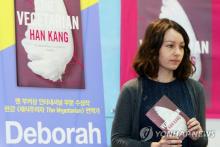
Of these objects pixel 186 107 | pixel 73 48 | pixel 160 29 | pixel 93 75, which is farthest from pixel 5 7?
pixel 186 107

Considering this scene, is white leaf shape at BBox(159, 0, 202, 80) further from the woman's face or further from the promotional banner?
the woman's face

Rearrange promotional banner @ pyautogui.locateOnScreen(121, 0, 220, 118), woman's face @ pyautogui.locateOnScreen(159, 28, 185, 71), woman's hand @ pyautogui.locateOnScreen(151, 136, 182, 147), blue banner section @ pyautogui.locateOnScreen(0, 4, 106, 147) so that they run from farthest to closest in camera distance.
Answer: promotional banner @ pyautogui.locateOnScreen(121, 0, 220, 118) → blue banner section @ pyautogui.locateOnScreen(0, 4, 106, 147) → woman's face @ pyautogui.locateOnScreen(159, 28, 185, 71) → woman's hand @ pyautogui.locateOnScreen(151, 136, 182, 147)

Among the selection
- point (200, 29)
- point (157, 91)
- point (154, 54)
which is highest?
point (200, 29)

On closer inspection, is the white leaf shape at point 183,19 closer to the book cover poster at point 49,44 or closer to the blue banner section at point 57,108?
the blue banner section at point 57,108

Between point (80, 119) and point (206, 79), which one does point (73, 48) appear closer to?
point (80, 119)

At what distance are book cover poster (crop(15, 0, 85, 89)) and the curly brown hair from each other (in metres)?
0.88

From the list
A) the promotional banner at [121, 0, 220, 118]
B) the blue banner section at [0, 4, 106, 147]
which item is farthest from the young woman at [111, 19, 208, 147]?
the promotional banner at [121, 0, 220, 118]

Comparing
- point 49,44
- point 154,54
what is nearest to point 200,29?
point 49,44

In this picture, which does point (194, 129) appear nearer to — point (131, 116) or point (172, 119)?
point (172, 119)

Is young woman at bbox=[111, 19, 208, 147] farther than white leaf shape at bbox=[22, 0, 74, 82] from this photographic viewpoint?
No

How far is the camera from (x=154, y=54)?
1.79 metres

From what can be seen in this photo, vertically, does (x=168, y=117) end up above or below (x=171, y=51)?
below

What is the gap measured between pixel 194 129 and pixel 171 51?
289 mm

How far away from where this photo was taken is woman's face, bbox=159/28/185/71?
1.76 meters
